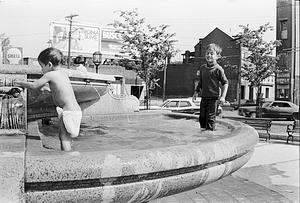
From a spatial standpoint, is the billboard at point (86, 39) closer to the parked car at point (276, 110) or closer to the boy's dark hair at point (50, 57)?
the parked car at point (276, 110)

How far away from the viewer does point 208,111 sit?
4344 mm

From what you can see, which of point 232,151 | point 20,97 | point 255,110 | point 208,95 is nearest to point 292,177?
point 208,95

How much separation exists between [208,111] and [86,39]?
4772 cm

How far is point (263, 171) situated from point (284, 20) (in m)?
25.6

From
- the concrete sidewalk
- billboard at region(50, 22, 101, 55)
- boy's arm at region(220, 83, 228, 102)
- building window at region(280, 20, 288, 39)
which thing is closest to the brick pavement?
the concrete sidewalk

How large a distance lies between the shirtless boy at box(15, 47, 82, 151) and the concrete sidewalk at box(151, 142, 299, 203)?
2416 mm

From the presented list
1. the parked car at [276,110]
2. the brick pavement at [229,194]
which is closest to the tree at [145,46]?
the parked car at [276,110]

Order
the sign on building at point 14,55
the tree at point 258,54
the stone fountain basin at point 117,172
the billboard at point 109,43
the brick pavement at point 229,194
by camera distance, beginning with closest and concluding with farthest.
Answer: the stone fountain basin at point 117,172 < the brick pavement at point 229,194 < the sign on building at point 14,55 < the tree at point 258,54 < the billboard at point 109,43

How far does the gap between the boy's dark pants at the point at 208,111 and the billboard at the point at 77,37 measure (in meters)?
41.4

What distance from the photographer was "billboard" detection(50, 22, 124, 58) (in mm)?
46281

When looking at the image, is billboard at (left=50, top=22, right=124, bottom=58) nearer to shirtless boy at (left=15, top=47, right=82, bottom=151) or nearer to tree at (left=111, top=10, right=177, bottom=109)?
tree at (left=111, top=10, right=177, bottom=109)

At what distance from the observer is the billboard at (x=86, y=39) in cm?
4628

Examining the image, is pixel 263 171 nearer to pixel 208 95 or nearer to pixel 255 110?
pixel 208 95

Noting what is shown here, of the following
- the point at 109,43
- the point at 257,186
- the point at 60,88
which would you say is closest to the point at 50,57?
the point at 60,88
